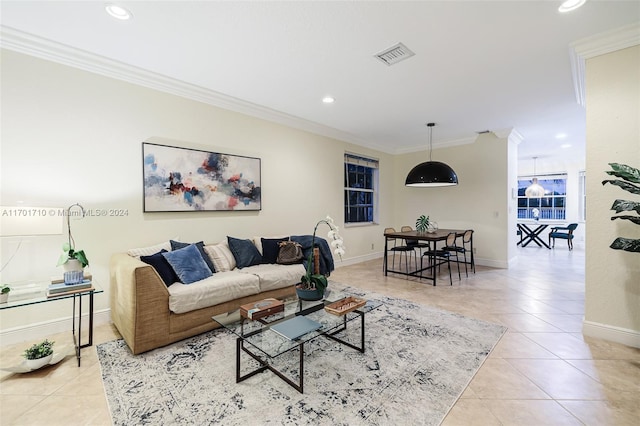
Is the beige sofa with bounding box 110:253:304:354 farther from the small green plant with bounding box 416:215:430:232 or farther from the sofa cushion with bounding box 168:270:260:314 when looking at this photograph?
the small green plant with bounding box 416:215:430:232

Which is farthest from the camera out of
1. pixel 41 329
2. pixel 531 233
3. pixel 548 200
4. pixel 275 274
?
pixel 548 200

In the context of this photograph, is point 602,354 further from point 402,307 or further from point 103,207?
point 103,207

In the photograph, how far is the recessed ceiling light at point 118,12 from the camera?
6.94 ft

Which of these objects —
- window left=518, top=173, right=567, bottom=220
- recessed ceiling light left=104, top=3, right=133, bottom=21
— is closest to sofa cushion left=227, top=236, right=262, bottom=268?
recessed ceiling light left=104, top=3, right=133, bottom=21

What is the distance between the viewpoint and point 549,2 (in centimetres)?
209

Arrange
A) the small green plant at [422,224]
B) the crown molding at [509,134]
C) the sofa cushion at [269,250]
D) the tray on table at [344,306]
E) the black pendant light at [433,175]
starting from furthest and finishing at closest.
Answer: the crown molding at [509,134]
the small green plant at [422,224]
the black pendant light at [433,175]
the sofa cushion at [269,250]
the tray on table at [344,306]

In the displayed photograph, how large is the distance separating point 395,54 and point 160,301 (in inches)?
127

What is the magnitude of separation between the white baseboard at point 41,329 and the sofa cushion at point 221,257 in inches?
47.8

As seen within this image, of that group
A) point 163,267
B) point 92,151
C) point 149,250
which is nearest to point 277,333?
point 163,267

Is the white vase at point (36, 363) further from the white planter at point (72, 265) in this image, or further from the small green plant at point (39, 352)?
the white planter at point (72, 265)

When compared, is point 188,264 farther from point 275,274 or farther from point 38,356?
point 38,356

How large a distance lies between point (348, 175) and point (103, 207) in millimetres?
4442

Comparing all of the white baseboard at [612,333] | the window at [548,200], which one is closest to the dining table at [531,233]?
the window at [548,200]

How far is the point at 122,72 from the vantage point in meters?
3.02
